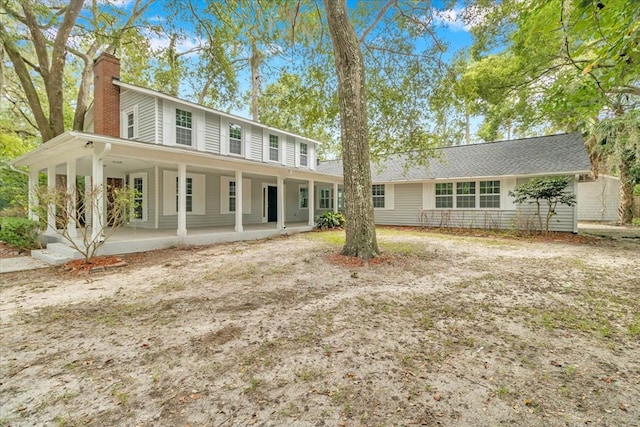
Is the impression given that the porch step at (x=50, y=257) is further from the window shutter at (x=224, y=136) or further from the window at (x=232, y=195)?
the window shutter at (x=224, y=136)

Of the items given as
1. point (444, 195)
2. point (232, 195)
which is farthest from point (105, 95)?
point (444, 195)

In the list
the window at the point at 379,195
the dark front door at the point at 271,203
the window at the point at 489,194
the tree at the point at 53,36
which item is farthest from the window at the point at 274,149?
the window at the point at 489,194

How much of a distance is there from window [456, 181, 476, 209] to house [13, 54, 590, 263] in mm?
43

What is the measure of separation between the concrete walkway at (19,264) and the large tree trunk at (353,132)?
22.9 ft

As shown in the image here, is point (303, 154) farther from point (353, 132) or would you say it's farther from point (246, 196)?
point (353, 132)

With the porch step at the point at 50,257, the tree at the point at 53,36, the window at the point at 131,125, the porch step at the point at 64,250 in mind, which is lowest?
the porch step at the point at 50,257

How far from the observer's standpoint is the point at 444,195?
46.9 feet

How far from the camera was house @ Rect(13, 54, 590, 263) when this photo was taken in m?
8.21

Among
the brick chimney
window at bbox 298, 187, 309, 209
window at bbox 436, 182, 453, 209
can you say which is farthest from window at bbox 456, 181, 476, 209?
the brick chimney

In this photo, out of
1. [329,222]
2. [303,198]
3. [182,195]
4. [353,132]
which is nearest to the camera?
[353,132]

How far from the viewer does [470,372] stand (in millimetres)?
2367

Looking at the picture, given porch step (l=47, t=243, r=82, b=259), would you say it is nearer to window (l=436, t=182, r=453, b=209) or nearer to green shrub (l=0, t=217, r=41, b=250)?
green shrub (l=0, t=217, r=41, b=250)

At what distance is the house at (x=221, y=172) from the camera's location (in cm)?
821

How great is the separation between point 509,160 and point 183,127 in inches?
559
